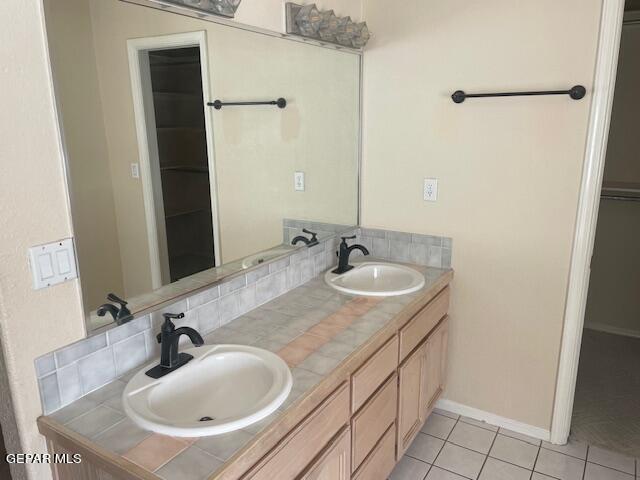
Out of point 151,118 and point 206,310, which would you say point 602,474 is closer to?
point 206,310

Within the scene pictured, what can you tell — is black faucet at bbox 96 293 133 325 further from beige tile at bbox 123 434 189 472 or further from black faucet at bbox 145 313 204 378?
beige tile at bbox 123 434 189 472

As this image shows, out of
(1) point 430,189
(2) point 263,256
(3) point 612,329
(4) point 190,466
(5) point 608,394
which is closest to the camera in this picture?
(4) point 190,466

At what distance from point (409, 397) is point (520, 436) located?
0.75 m

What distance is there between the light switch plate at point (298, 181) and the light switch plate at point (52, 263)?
120cm

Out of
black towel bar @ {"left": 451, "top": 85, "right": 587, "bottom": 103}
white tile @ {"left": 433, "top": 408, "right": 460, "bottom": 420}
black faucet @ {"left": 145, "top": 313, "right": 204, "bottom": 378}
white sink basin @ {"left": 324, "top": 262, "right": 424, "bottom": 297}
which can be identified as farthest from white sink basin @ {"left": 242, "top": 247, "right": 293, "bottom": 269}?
white tile @ {"left": 433, "top": 408, "right": 460, "bottom": 420}

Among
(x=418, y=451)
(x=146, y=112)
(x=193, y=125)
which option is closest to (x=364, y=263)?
(x=418, y=451)

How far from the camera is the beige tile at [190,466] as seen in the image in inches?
42.1

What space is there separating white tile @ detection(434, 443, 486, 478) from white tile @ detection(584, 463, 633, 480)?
448 millimetres

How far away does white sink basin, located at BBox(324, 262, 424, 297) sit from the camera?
2.28 m

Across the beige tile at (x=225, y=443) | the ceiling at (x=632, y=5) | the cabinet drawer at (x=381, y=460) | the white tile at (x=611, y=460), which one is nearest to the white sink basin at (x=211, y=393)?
the beige tile at (x=225, y=443)

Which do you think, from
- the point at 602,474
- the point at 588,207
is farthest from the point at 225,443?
the point at 602,474

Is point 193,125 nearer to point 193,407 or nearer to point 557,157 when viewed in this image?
point 193,407

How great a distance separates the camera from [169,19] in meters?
1.56

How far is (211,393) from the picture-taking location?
1.48m
